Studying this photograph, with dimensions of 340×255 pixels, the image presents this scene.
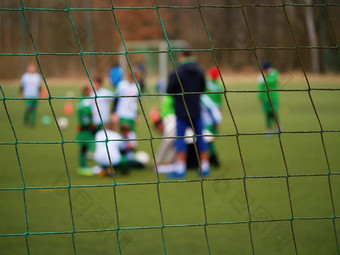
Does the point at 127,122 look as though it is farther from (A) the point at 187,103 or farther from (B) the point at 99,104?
(A) the point at 187,103

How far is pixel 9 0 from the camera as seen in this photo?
33.6 metres

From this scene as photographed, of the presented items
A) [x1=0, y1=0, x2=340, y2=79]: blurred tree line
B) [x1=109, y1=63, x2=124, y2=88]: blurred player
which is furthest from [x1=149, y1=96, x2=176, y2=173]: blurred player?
[x1=0, y1=0, x2=340, y2=79]: blurred tree line

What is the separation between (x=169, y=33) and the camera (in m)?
36.5

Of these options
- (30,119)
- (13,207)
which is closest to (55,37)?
(30,119)

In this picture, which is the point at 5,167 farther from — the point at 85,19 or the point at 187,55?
the point at 85,19

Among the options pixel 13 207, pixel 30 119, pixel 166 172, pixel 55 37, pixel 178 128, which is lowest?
pixel 13 207

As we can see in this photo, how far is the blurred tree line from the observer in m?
27.8

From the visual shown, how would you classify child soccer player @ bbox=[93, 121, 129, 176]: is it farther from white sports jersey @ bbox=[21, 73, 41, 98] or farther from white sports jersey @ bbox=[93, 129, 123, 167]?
white sports jersey @ bbox=[21, 73, 41, 98]

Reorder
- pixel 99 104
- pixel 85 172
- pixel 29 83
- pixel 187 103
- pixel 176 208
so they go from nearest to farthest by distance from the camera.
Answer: pixel 176 208
pixel 187 103
pixel 85 172
pixel 99 104
pixel 29 83

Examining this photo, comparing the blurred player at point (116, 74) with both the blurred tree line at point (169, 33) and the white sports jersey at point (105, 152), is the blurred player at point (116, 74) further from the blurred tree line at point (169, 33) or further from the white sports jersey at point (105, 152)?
the blurred tree line at point (169, 33)

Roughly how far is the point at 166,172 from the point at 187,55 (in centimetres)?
171

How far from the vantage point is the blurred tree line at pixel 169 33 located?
1094 inches

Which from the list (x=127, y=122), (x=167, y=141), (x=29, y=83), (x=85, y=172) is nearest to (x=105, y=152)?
(x=85, y=172)

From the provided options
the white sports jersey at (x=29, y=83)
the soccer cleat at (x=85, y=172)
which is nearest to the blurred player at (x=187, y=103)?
the soccer cleat at (x=85, y=172)
